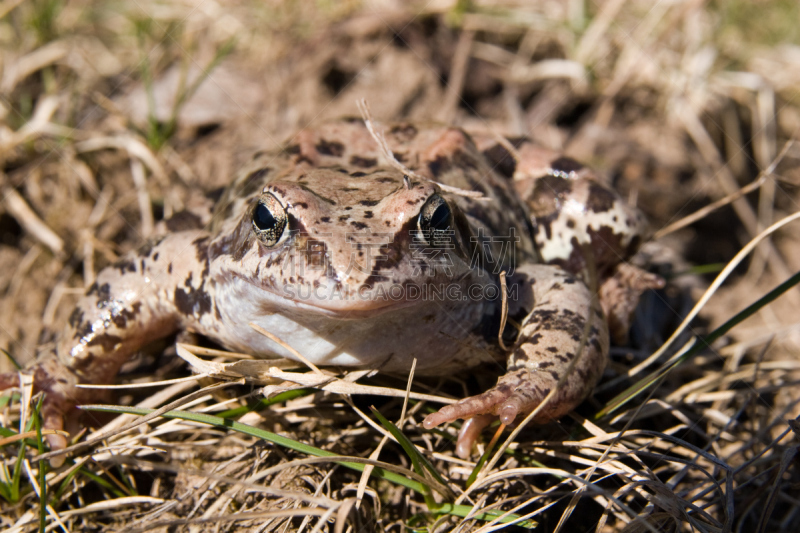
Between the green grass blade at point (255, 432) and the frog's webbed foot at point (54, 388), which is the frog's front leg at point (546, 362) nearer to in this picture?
the green grass blade at point (255, 432)

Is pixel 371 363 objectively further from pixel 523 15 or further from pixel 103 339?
pixel 523 15

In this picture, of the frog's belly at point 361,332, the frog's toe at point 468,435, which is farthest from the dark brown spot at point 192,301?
the frog's toe at point 468,435

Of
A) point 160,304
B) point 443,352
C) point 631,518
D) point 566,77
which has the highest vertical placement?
point 566,77

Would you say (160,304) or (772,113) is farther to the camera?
(772,113)

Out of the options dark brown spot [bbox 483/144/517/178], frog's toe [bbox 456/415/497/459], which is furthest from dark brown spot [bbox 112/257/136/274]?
dark brown spot [bbox 483/144/517/178]

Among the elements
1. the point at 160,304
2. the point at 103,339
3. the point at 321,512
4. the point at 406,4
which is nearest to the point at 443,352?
the point at 321,512

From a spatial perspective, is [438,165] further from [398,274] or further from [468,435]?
[468,435]

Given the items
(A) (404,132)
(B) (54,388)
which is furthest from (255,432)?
(A) (404,132)
